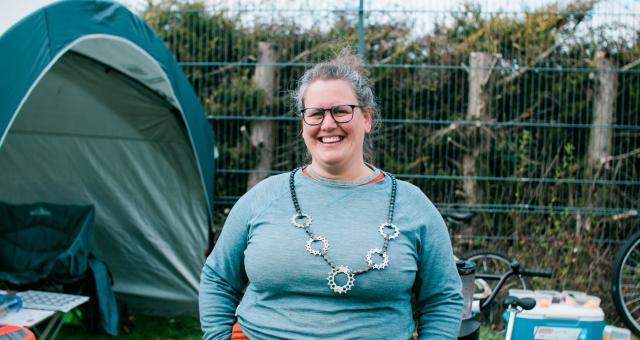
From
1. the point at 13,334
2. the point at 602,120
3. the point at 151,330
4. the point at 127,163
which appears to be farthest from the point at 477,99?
the point at 13,334

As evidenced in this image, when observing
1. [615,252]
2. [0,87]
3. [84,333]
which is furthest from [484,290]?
[0,87]

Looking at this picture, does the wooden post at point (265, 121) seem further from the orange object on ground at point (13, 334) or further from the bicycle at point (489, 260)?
the orange object on ground at point (13, 334)

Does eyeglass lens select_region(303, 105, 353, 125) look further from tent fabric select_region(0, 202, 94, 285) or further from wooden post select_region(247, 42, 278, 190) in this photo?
wooden post select_region(247, 42, 278, 190)

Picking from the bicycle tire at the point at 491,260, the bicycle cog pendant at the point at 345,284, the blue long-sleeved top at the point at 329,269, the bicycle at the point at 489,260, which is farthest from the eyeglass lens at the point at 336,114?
the bicycle tire at the point at 491,260

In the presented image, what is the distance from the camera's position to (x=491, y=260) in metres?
4.21

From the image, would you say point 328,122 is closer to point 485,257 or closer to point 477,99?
point 485,257

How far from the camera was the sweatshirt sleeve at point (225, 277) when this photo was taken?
5.86 ft

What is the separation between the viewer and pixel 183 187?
436 centimetres

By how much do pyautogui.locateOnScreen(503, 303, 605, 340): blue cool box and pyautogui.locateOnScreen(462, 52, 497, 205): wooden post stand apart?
4.90 feet

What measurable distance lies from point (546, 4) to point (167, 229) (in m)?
3.13

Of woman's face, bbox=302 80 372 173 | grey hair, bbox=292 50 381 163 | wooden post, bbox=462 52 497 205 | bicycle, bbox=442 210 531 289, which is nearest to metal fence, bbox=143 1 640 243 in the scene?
wooden post, bbox=462 52 497 205

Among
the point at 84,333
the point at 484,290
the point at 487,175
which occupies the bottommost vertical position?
the point at 84,333

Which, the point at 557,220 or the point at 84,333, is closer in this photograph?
the point at 84,333

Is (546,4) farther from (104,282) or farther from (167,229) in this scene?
(104,282)
